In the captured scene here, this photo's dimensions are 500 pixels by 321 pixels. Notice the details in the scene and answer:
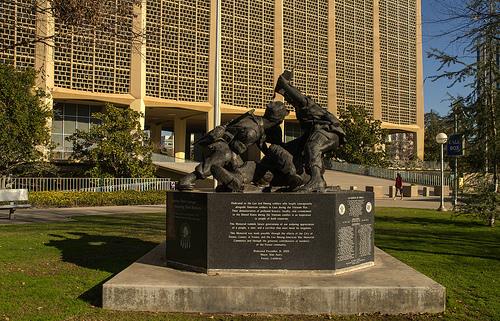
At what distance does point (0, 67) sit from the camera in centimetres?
2555

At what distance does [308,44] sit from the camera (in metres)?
49.9

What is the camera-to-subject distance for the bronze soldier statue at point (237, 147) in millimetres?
6867

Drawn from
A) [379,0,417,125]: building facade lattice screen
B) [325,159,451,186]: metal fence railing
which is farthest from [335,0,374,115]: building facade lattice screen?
[325,159,451,186]: metal fence railing

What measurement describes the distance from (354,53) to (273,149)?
49.3 m

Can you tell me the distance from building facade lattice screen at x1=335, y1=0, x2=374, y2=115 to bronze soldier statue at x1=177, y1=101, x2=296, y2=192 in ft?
150

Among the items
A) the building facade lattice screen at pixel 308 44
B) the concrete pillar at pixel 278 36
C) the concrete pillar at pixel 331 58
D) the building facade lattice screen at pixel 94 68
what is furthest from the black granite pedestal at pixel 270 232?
the concrete pillar at pixel 331 58

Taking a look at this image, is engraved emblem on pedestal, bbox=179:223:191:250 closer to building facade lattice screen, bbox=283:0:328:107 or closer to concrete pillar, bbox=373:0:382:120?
building facade lattice screen, bbox=283:0:328:107

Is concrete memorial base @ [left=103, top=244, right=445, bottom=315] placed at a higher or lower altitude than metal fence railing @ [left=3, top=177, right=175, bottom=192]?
lower

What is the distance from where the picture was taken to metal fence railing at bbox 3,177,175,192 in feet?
84.6

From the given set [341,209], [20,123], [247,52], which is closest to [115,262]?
[341,209]

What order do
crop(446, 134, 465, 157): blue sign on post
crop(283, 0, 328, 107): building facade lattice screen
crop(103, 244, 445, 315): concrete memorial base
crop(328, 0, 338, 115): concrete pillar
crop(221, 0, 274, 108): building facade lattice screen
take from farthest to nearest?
crop(328, 0, 338, 115): concrete pillar → crop(283, 0, 328, 107): building facade lattice screen → crop(221, 0, 274, 108): building facade lattice screen → crop(446, 134, 465, 157): blue sign on post → crop(103, 244, 445, 315): concrete memorial base

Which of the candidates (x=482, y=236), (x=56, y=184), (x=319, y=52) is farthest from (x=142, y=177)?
(x=319, y=52)

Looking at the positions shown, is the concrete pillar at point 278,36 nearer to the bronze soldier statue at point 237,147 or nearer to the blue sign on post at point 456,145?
the blue sign on post at point 456,145

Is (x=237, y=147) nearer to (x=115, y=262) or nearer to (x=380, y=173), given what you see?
(x=115, y=262)
